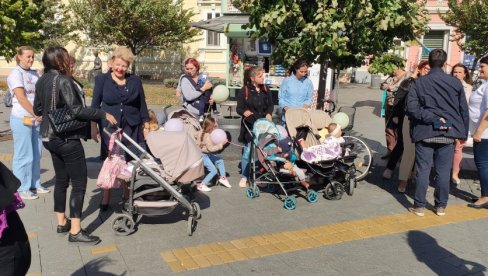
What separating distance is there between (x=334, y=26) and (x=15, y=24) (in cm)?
917

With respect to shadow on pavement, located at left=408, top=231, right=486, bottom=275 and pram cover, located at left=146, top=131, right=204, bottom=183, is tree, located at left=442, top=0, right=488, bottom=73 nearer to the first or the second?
shadow on pavement, located at left=408, top=231, right=486, bottom=275

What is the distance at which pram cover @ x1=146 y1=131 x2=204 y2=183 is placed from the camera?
4746 mm

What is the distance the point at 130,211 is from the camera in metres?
4.76

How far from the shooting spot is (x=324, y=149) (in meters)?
5.89

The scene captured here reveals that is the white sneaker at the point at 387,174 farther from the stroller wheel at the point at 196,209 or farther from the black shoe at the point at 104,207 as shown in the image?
the black shoe at the point at 104,207

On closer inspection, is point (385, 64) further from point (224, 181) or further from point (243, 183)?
point (224, 181)

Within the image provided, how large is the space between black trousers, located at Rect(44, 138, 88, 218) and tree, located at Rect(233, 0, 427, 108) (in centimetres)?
312

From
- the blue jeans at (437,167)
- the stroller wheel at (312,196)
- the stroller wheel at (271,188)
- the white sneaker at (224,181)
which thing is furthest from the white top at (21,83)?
the blue jeans at (437,167)

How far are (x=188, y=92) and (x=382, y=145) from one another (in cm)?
478

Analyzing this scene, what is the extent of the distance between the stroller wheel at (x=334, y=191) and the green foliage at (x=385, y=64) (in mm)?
1684

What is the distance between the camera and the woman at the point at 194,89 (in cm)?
705

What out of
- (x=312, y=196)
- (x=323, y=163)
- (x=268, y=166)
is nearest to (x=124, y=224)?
(x=268, y=166)

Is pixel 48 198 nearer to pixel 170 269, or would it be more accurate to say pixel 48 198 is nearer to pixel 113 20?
pixel 170 269

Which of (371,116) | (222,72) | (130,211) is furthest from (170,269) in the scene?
(222,72)
